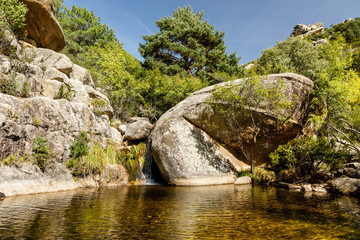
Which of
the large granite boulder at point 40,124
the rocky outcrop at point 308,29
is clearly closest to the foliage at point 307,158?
the large granite boulder at point 40,124

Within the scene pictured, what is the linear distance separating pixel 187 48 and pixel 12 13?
18594 mm

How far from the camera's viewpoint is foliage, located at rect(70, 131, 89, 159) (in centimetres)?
1298

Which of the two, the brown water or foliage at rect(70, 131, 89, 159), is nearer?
the brown water

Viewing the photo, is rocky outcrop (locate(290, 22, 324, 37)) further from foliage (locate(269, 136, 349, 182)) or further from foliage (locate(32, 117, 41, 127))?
foliage (locate(32, 117, 41, 127))

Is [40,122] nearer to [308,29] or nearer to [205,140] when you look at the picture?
[205,140]

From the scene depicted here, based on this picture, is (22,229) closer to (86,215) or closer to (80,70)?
(86,215)

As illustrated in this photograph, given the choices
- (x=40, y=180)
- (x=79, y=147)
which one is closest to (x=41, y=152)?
(x=40, y=180)

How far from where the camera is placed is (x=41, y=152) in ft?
36.9

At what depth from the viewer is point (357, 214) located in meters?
6.93

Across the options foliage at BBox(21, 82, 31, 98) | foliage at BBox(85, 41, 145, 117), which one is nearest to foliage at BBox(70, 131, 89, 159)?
foliage at BBox(21, 82, 31, 98)

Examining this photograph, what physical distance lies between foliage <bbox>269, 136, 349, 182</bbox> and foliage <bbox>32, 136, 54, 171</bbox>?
1452 centimetres

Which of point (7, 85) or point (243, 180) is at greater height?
point (7, 85)

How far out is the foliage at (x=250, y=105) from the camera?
15383 mm

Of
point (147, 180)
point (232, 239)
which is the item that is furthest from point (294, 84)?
point (232, 239)
